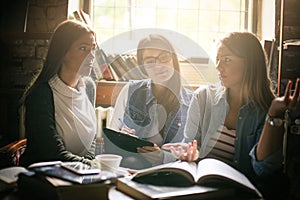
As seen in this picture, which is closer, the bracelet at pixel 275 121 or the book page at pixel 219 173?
the book page at pixel 219 173

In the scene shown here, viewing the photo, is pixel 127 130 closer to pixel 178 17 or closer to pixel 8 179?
pixel 8 179

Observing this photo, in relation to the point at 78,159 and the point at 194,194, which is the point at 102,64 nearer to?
the point at 78,159

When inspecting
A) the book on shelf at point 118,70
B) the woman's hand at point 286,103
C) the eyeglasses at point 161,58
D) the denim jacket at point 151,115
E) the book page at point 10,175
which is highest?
the eyeglasses at point 161,58

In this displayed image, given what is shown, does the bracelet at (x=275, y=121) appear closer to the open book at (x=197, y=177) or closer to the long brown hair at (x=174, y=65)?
the open book at (x=197, y=177)

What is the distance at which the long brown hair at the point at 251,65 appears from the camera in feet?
4.53

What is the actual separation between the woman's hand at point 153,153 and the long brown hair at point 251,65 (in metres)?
0.37

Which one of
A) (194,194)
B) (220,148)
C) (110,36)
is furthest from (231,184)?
(110,36)

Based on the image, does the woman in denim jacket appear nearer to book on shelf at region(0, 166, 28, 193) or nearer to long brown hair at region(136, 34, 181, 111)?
long brown hair at region(136, 34, 181, 111)

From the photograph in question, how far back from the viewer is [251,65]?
1.40 m

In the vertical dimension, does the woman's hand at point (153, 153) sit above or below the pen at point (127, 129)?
below

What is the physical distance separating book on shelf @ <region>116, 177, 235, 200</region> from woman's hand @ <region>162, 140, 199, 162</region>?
255mm

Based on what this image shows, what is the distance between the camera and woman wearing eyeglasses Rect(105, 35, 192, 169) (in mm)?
1572

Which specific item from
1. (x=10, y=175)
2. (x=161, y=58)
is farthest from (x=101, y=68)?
(x=10, y=175)

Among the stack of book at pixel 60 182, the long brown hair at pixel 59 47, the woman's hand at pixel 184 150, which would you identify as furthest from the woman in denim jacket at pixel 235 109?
the long brown hair at pixel 59 47
